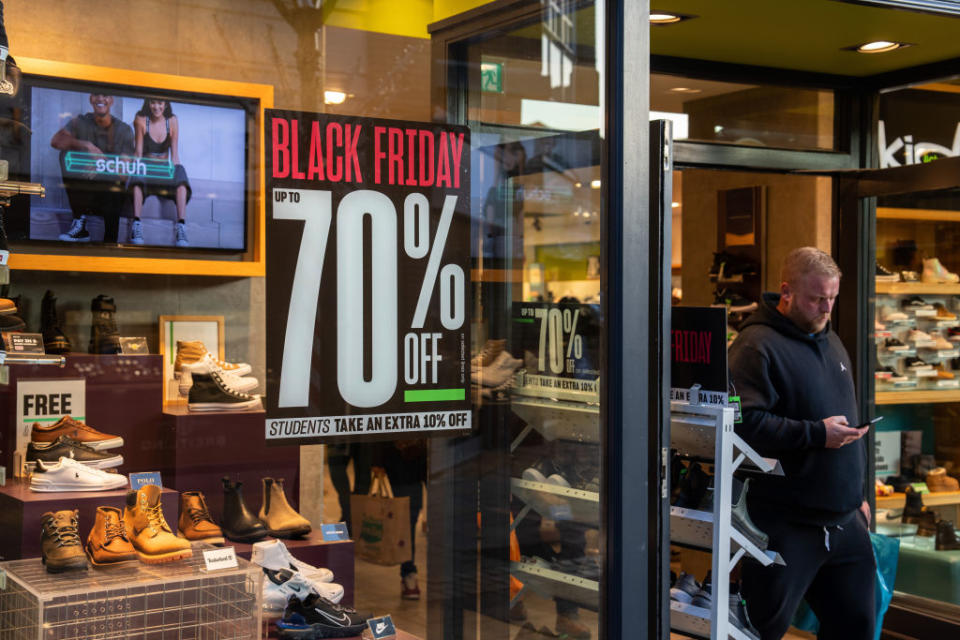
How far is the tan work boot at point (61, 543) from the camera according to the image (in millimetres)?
2492

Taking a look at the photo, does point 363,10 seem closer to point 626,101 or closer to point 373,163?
point 373,163

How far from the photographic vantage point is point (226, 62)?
270 centimetres

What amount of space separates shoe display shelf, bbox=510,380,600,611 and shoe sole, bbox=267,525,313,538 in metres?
0.63

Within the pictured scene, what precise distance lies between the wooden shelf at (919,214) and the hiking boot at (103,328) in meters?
4.19

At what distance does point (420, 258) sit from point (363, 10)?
69 cm

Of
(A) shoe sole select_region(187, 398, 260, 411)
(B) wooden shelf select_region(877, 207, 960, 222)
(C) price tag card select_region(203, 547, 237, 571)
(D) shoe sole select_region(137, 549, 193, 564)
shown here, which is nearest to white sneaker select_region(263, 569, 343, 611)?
(C) price tag card select_region(203, 547, 237, 571)

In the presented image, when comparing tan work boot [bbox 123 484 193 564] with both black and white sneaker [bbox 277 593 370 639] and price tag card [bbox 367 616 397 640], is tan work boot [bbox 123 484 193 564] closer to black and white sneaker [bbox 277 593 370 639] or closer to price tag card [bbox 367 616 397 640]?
black and white sneaker [bbox 277 593 370 639]

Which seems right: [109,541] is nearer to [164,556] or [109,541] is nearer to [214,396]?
[164,556]

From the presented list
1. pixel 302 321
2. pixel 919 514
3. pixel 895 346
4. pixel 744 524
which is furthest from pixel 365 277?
pixel 919 514

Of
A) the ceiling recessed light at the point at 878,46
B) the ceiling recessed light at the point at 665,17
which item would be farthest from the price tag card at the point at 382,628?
the ceiling recessed light at the point at 878,46

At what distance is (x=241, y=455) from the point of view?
109 inches

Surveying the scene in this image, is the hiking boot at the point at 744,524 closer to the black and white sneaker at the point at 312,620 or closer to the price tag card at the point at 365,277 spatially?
the price tag card at the point at 365,277

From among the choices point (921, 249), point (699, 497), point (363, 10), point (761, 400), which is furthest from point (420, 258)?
point (921, 249)

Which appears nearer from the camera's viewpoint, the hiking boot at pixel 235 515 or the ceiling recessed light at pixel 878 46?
the hiking boot at pixel 235 515
